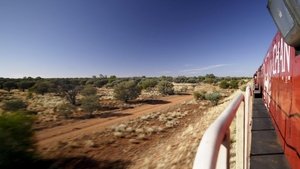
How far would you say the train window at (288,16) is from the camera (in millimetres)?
990

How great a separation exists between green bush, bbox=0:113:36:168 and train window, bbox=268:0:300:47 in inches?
399

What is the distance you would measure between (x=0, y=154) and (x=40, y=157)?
2011 mm

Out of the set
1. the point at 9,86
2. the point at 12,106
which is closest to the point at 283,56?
the point at 12,106

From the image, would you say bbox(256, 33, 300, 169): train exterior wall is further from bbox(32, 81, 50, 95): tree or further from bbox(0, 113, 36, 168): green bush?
bbox(32, 81, 50, 95): tree

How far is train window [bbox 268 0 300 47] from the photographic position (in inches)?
39.0

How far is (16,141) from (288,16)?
11155mm

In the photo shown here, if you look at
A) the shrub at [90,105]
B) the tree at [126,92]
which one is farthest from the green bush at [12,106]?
the tree at [126,92]

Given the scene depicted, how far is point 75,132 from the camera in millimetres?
15570

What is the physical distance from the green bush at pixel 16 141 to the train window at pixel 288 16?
10125mm

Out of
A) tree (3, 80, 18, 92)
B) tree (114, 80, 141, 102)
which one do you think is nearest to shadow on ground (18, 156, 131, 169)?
tree (114, 80, 141, 102)

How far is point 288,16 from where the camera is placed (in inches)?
46.6

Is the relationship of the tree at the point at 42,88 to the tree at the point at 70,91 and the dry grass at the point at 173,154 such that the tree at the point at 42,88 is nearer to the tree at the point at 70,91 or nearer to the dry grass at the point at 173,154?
the tree at the point at 70,91

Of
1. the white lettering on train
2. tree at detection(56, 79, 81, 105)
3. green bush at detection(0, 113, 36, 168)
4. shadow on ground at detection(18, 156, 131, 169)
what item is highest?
the white lettering on train

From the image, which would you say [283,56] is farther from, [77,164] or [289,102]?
[77,164]
